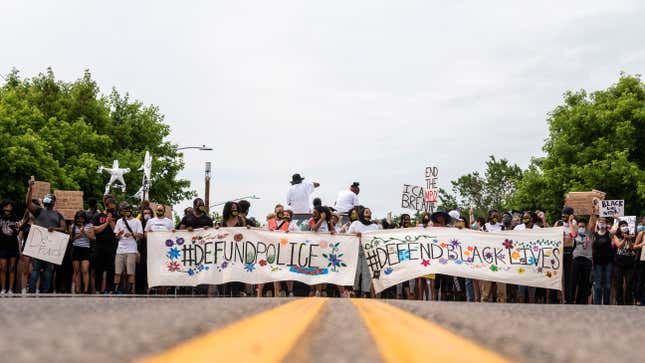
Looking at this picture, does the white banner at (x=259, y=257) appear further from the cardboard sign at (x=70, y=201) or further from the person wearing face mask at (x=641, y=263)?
the cardboard sign at (x=70, y=201)

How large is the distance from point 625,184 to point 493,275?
3825 centimetres

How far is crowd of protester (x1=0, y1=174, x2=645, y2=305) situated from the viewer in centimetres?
1555

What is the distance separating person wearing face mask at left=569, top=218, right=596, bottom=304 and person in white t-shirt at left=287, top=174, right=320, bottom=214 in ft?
17.8

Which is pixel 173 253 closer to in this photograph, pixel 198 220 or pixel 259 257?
pixel 198 220

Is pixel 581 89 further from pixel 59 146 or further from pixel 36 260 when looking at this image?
pixel 36 260

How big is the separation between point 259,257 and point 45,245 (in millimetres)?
3980

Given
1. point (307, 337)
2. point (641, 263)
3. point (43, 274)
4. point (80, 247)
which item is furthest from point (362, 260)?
point (307, 337)

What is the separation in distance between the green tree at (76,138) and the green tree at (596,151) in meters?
25.7

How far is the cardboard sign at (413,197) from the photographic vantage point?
28.9 meters

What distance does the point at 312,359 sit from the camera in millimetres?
2369

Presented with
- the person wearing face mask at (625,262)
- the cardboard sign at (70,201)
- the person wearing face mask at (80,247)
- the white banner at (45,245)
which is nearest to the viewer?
the white banner at (45,245)

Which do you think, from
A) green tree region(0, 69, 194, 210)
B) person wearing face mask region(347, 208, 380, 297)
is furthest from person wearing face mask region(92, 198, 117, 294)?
green tree region(0, 69, 194, 210)

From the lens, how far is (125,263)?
15578 millimetres

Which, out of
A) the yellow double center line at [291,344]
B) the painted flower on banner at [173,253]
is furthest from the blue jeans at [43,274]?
the yellow double center line at [291,344]
